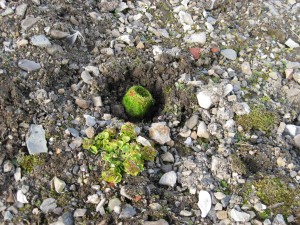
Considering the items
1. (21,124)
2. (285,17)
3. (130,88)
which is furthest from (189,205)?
(285,17)

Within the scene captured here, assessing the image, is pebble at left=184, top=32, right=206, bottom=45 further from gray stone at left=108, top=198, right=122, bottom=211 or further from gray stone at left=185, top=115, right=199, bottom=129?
gray stone at left=108, top=198, right=122, bottom=211

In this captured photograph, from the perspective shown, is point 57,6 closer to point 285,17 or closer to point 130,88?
point 130,88

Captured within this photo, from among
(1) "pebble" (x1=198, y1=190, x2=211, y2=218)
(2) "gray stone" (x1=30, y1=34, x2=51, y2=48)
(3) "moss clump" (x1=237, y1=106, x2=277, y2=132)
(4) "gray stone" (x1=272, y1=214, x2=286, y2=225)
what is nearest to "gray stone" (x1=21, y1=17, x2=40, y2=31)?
(2) "gray stone" (x1=30, y1=34, x2=51, y2=48)

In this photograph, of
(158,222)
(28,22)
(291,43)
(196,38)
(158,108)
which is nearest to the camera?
(158,222)

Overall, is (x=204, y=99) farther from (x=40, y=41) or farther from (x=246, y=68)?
(x=40, y=41)

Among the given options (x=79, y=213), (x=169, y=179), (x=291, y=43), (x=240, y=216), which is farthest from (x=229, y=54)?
(x=79, y=213)

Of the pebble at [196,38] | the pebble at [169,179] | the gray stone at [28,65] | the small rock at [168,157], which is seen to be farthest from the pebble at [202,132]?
the gray stone at [28,65]
